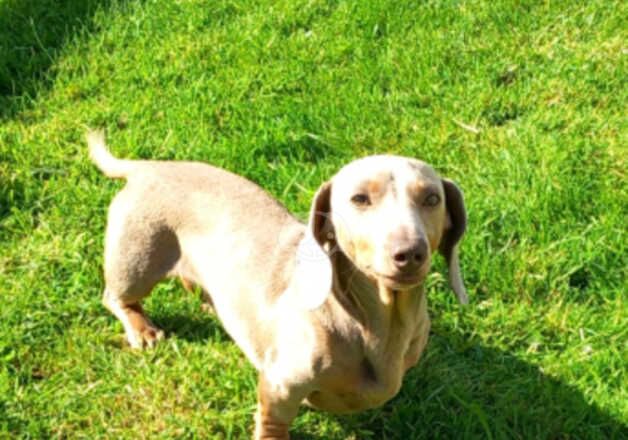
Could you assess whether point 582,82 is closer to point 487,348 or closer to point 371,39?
point 371,39

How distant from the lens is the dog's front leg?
2793 mm

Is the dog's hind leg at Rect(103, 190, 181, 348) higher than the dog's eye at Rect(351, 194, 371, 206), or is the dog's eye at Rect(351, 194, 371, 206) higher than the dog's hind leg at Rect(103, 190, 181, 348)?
the dog's eye at Rect(351, 194, 371, 206)

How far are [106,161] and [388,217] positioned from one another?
156cm

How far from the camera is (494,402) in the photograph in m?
3.19

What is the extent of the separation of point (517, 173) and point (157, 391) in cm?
172

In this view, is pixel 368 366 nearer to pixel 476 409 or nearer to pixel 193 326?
pixel 476 409

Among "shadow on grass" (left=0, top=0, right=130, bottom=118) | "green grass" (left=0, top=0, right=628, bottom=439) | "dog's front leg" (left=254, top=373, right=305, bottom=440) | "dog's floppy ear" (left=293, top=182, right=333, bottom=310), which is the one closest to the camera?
"dog's floppy ear" (left=293, top=182, right=333, bottom=310)

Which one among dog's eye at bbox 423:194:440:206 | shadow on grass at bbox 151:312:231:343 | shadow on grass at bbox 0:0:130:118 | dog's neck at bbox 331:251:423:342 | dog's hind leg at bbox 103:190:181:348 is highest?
dog's eye at bbox 423:194:440:206

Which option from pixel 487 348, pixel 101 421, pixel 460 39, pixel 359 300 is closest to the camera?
pixel 359 300

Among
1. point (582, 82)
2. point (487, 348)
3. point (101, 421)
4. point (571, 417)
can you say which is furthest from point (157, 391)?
point (582, 82)

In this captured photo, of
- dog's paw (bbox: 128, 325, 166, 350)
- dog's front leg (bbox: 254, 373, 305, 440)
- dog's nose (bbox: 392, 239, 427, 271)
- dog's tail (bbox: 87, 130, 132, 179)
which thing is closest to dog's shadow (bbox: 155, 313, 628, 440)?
dog's front leg (bbox: 254, 373, 305, 440)

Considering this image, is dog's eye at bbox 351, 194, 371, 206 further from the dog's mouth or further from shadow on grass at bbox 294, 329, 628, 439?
shadow on grass at bbox 294, 329, 628, 439

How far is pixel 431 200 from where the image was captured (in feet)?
8.22

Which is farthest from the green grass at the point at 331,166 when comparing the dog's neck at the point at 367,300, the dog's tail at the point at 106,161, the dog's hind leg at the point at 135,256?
the dog's neck at the point at 367,300
